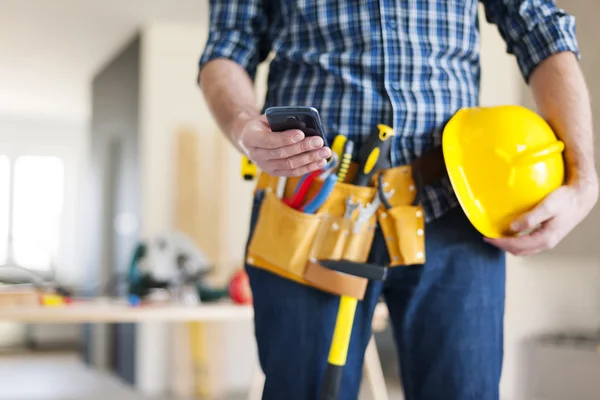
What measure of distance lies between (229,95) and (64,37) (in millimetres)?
5037

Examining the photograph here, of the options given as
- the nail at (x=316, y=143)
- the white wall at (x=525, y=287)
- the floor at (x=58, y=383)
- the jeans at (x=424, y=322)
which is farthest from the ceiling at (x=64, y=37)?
the nail at (x=316, y=143)

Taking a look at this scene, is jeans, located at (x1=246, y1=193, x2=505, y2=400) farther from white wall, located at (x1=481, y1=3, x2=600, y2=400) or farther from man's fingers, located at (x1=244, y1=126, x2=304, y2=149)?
white wall, located at (x1=481, y1=3, x2=600, y2=400)

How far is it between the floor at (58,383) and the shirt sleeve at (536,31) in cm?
321

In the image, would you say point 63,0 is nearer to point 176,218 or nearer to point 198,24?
point 198,24

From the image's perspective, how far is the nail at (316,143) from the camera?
2.22 ft

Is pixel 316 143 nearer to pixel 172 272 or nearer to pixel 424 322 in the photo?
pixel 424 322

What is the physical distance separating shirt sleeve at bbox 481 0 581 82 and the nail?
1.28 feet

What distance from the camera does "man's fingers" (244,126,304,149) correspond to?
683mm

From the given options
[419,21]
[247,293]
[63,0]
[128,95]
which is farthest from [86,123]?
[419,21]

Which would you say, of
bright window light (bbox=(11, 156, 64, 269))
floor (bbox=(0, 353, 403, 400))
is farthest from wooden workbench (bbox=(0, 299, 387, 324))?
bright window light (bbox=(11, 156, 64, 269))

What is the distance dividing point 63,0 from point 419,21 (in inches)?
167

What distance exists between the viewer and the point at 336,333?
0.82 m

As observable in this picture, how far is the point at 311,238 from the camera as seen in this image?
86cm

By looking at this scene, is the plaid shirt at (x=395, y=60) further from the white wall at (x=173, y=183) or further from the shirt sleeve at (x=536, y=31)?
the white wall at (x=173, y=183)
